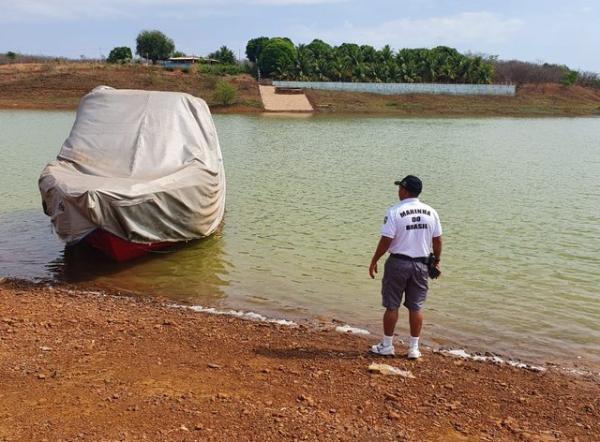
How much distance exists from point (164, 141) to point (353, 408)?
745 cm

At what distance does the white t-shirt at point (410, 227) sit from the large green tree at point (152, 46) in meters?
109

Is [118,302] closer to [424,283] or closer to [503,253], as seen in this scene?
[424,283]

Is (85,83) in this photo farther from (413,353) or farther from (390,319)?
(413,353)

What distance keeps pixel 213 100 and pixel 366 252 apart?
169 feet

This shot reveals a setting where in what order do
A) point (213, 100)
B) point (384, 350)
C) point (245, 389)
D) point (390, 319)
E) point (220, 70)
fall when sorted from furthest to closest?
point (220, 70)
point (213, 100)
point (384, 350)
point (390, 319)
point (245, 389)

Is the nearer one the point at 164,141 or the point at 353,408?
the point at 353,408

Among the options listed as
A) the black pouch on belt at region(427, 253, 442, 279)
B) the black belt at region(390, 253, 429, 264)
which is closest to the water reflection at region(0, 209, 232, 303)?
the black belt at region(390, 253, 429, 264)

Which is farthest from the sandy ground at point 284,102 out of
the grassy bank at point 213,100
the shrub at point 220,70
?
the shrub at point 220,70

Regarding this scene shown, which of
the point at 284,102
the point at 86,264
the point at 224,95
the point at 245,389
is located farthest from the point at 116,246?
the point at 284,102

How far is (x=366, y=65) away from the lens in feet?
281

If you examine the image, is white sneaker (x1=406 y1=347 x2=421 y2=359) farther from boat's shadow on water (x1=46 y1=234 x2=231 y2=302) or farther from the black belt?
boat's shadow on water (x1=46 y1=234 x2=231 y2=302)

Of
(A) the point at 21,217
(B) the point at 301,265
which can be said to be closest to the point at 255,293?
(B) the point at 301,265

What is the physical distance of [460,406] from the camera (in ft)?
16.4

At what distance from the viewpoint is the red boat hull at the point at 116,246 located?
909 cm
